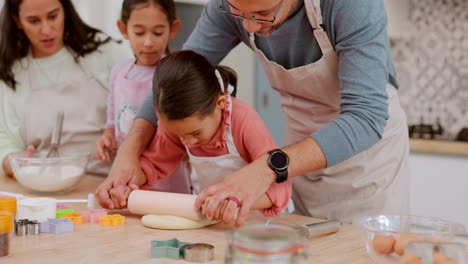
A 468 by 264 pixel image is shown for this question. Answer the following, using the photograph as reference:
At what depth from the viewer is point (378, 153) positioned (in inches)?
64.2

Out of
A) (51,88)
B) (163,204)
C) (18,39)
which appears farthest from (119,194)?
(18,39)

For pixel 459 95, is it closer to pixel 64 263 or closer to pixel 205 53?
pixel 205 53

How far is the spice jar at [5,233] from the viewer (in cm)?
106

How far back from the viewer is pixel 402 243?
955mm

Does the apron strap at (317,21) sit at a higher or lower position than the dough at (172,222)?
higher

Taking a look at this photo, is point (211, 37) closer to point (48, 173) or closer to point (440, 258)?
point (48, 173)

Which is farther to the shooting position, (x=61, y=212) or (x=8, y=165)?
(x=8, y=165)

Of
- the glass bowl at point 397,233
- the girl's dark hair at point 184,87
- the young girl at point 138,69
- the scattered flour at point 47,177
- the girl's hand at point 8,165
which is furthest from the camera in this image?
the girl's hand at point 8,165

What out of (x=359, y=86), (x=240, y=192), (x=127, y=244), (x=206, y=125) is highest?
(x=359, y=86)

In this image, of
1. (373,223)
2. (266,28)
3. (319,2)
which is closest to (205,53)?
(266,28)

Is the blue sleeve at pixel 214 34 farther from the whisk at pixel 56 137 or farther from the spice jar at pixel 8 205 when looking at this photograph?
the spice jar at pixel 8 205

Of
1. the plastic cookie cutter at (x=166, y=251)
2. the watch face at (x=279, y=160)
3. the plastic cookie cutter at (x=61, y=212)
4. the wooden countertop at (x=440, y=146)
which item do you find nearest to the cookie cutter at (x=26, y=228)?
the plastic cookie cutter at (x=61, y=212)

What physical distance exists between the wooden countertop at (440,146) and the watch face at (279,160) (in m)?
1.98

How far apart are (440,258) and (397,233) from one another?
0.37 feet
